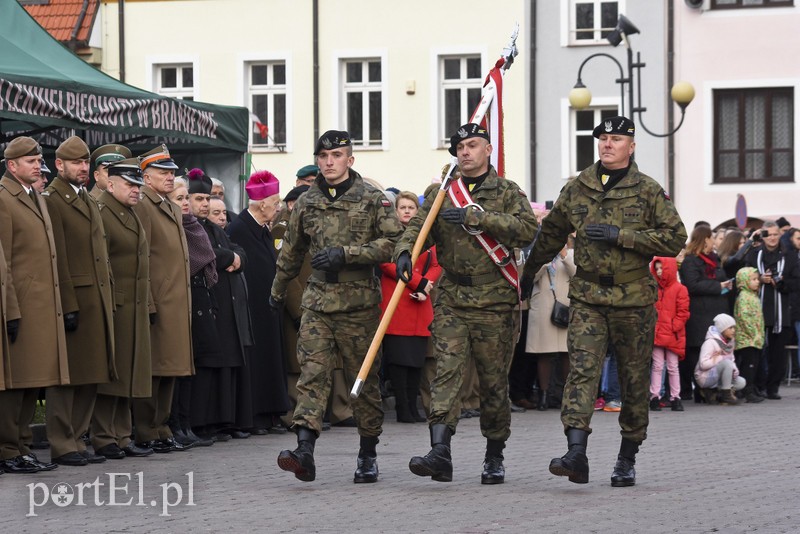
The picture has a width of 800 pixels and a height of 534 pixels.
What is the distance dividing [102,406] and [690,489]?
4090 millimetres

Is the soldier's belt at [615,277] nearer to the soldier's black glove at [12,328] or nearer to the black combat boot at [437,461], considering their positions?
the black combat boot at [437,461]

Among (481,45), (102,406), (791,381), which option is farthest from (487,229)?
(481,45)

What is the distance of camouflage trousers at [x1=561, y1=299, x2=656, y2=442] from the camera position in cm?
961

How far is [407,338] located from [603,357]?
5.29m

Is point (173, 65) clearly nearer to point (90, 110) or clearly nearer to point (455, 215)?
point (90, 110)

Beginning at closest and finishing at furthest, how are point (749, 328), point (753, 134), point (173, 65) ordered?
point (749, 328) < point (753, 134) < point (173, 65)

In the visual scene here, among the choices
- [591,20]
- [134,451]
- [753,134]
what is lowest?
[134,451]

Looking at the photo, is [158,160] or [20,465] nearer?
[20,465]

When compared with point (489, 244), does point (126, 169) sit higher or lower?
higher

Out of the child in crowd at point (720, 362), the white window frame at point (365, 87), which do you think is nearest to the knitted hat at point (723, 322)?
the child in crowd at point (720, 362)

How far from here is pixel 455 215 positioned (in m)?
9.62

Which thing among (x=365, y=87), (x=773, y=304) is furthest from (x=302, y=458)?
(x=365, y=87)

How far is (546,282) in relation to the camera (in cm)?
1684

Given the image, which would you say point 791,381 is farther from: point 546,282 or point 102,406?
point 102,406
